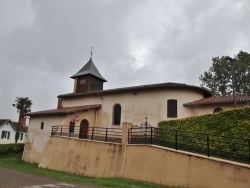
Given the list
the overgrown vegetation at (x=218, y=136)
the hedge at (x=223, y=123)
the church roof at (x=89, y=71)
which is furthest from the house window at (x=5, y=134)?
the hedge at (x=223, y=123)

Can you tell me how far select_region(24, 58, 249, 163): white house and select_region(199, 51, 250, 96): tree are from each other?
44.3 ft

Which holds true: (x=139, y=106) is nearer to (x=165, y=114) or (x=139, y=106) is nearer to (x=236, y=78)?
(x=165, y=114)

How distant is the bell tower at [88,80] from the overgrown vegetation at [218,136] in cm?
1645

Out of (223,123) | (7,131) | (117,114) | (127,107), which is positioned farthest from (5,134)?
(223,123)

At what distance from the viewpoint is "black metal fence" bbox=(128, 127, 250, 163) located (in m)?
11.2

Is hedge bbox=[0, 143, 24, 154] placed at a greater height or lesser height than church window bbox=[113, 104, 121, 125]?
lesser

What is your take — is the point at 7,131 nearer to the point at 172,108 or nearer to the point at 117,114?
the point at 117,114

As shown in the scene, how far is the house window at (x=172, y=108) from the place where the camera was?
21.2m

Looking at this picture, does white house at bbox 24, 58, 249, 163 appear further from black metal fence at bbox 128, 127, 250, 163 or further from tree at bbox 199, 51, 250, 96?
tree at bbox 199, 51, 250, 96

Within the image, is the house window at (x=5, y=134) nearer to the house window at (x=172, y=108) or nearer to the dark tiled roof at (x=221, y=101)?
the house window at (x=172, y=108)

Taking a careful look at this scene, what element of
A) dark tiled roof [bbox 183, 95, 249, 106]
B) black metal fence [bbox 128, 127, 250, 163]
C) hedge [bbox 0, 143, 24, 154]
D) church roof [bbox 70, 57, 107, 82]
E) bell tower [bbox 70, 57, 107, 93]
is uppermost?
church roof [bbox 70, 57, 107, 82]

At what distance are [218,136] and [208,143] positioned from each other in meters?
1.18

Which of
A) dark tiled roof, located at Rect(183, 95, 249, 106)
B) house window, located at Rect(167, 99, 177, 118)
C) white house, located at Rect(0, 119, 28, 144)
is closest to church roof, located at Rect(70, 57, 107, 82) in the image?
house window, located at Rect(167, 99, 177, 118)

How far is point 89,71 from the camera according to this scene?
103 ft
